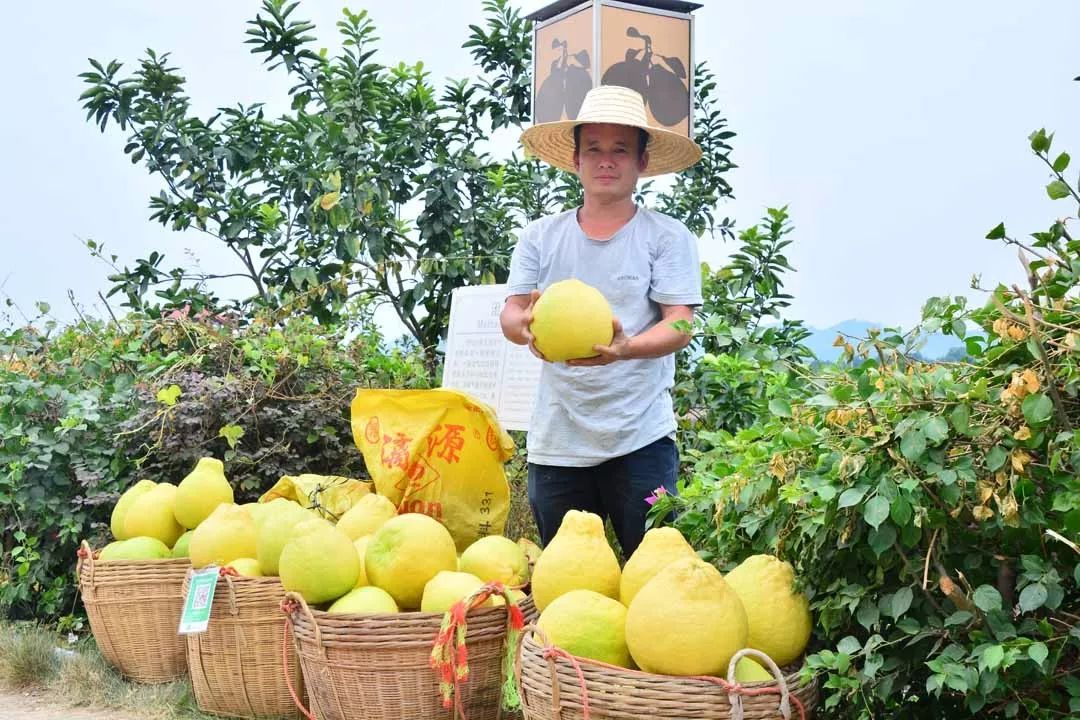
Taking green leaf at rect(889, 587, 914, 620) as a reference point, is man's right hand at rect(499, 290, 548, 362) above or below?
above

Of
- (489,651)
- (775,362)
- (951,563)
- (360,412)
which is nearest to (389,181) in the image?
(360,412)

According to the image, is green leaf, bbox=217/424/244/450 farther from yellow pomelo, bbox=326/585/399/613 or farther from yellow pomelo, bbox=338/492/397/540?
yellow pomelo, bbox=326/585/399/613

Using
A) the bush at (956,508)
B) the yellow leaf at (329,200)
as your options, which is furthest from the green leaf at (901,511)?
the yellow leaf at (329,200)

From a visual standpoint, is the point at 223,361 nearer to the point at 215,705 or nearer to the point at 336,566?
the point at 215,705

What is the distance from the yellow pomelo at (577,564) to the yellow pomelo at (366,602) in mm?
591

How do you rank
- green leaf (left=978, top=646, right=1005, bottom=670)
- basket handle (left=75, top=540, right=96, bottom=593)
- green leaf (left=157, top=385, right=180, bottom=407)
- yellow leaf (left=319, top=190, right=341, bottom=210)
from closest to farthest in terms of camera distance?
green leaf (left=978, top=646, right=1005, bottom=670) → basket handle (left=75, top=540, right=96, bottom=593) → green leaf (left=157, top=385, right=180, bottom=407) → yellow leaf (left=319, top=190, right=341, bottom=210)

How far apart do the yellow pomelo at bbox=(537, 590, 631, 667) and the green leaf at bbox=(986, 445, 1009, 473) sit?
755mm

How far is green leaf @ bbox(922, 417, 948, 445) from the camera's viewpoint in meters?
1.84

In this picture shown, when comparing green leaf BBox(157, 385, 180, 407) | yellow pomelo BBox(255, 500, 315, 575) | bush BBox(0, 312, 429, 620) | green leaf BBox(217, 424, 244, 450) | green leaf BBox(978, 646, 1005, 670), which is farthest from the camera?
bush BBox(0, 312, 429, 620)

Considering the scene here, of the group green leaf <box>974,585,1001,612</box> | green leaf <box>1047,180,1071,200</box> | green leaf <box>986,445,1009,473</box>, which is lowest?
green leaf <box>974,585,1001,612</box>

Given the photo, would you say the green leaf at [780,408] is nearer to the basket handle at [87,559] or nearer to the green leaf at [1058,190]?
the green leaf at [1058,190]

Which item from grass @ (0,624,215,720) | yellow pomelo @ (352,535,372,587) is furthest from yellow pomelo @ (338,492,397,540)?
grass @ (0,624,215,720)

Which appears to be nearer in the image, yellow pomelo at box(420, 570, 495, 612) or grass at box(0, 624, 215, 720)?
yellow pomelo at box(420, 570, 495, 612)

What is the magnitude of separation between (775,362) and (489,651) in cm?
114
